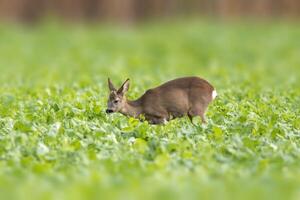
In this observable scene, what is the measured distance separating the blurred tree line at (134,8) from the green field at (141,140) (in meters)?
11.4

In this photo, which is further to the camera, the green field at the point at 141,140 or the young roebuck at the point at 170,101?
the young roebuck at the point at 170,101

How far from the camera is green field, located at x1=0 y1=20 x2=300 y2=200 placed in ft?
24.0

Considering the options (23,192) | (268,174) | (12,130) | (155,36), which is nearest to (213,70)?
(155,36)

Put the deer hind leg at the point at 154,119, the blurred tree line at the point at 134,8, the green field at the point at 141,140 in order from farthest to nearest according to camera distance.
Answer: the blurred tree line at the point at 134,8
the deer hind leg at the point at 154,119
the green field at the point at 141,140

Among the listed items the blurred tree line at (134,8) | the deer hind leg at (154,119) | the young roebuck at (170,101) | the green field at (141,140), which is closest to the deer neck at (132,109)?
the young roebuck at (170,101)

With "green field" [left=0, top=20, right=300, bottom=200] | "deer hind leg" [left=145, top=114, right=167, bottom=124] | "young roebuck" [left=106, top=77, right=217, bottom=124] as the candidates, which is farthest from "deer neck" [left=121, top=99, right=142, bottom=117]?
"green field" [left=0, top=20, right=300, bottom=200]

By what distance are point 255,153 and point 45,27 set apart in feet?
72.0

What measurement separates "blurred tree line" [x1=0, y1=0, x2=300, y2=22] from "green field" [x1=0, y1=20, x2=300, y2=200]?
1143 centimetres

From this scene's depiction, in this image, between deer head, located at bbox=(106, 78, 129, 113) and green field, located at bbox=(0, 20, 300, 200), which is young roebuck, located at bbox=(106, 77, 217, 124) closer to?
deer head, located at bbox=(106, 78, 129, 113)

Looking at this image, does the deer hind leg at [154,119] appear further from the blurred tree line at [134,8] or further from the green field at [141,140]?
the blurred tree line at [134,8]

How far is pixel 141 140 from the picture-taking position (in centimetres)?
966

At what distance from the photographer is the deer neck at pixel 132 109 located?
1147 cm

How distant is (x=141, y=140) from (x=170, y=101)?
1714 millimetres

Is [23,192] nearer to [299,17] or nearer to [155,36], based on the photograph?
[155,36]
